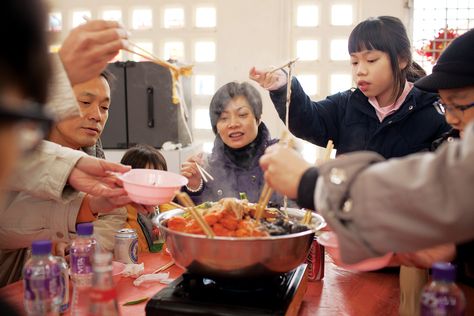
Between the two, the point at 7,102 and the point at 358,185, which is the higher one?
the point at 7,102

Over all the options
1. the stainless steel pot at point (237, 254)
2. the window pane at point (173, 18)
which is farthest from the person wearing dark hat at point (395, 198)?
the window pane at point (173, 18)

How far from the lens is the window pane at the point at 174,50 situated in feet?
17.7

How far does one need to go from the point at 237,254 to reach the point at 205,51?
14.5ft

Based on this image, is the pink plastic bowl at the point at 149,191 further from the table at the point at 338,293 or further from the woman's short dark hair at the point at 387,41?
the woman's short dark hair at the point at 387,41

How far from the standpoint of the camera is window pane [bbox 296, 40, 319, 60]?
5.09 m

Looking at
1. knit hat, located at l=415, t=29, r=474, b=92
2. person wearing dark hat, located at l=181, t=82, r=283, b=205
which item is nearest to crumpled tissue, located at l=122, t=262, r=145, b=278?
person wearing dark hat, located at l=181, t=82, r=283, b=205

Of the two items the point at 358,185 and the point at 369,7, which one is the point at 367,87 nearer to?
the point at 358,185

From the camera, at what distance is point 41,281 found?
115 cm

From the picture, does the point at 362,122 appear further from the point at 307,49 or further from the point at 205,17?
the point at 205,17

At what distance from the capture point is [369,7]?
4.84 m

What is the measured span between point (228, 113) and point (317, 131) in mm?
510

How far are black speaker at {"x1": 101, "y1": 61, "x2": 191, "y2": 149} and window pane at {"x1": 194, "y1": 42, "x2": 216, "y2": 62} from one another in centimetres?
47

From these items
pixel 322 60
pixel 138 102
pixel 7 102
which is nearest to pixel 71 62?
pixel 7 102

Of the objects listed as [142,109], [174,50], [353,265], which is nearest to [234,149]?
[353,265]
